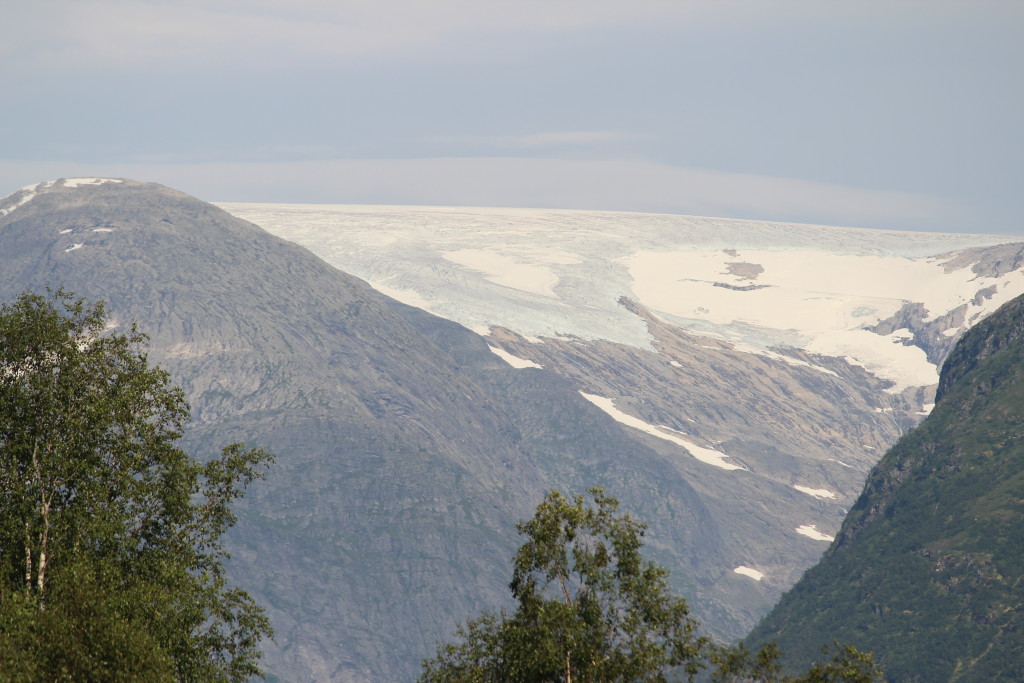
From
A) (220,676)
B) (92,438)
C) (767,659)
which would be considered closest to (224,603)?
(220,676)

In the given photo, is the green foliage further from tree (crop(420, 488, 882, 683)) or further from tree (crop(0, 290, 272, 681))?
tree (crop(0, 290, 272, 681))

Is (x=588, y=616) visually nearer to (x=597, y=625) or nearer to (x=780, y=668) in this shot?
(x=597, y=625)

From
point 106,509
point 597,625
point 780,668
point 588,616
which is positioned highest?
point 106,509

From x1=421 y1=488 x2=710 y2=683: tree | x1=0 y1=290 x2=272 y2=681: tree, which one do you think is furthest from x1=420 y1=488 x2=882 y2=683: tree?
x1=0 y1=290 x2=272 y2=681: tree

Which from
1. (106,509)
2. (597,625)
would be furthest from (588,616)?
(106,509)

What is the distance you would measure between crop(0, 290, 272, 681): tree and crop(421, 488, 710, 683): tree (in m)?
16.8

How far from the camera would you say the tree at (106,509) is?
67.1 m

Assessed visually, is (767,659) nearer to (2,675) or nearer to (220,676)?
(220,676)

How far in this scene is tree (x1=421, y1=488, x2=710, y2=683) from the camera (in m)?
78.8

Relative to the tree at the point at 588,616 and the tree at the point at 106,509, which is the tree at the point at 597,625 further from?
the tree at the point at 106,509

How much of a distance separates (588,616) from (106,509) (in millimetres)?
31616

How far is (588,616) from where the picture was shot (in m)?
81.7

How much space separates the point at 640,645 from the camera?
262 feet

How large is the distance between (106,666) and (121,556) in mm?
12091
